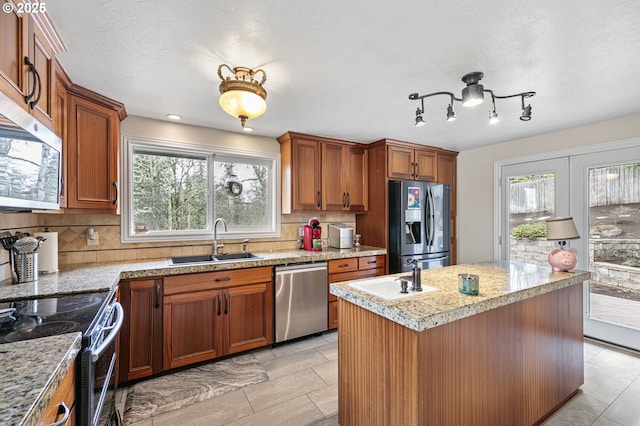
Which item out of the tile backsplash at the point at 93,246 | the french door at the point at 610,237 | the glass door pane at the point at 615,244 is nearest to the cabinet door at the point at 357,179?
the tile backsplash at the point at 93,246

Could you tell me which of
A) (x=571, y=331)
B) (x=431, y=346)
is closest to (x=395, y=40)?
(x=431, y=346)

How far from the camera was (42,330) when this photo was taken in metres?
1.10

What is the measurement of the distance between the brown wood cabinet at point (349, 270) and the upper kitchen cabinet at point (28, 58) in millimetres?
2573

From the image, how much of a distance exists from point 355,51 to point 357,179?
226cm

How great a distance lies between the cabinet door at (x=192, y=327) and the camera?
2.34 metres

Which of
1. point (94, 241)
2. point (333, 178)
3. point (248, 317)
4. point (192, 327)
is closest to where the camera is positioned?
point (192, 327)

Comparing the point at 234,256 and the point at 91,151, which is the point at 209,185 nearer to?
the point at 234,256

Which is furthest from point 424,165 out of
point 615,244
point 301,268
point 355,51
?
point 355,51

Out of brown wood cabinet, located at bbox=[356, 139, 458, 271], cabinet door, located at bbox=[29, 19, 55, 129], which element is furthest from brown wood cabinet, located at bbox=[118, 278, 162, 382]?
brown wood cabinet, located at bbox=[356, 139, 458, 271]

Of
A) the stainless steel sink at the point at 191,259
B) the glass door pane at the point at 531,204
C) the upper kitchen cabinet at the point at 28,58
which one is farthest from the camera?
the glass door pane at the point at 531,204

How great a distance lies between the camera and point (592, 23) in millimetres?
1430

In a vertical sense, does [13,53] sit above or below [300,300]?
above

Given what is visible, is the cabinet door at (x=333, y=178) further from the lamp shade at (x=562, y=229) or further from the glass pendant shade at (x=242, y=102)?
the lamp shade at (x=562, y=229)

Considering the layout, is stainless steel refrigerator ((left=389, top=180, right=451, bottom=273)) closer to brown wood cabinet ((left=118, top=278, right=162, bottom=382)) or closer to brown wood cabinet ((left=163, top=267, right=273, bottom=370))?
brown wood cabinet ((left=163, top=267, right=273, bottom=370))
